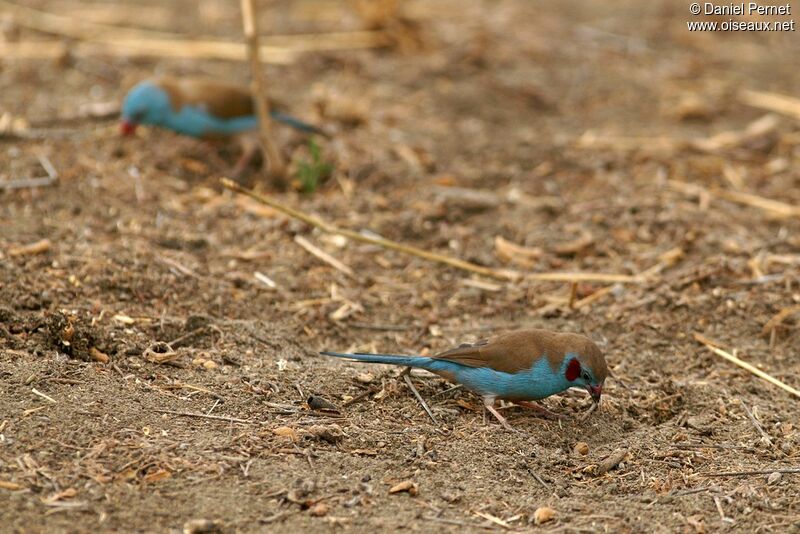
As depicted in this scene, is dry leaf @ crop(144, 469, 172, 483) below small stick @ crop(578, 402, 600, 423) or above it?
above

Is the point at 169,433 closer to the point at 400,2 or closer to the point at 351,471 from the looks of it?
the point at 351,471

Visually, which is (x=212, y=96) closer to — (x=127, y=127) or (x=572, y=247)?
(x=127, y=127)

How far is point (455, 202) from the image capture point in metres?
6.64

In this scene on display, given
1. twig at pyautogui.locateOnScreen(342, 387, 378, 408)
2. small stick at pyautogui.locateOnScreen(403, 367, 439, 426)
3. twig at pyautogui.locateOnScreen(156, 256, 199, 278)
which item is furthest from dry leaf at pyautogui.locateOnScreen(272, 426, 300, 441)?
twig at pyautogui.locateOnScreen(156, 256, 199, 278)

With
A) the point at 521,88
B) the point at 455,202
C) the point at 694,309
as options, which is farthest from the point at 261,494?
the point at 521,88

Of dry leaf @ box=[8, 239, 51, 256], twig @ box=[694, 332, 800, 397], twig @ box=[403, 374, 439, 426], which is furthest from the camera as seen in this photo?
dry leaf @ box=[8, 239, 51, 256]

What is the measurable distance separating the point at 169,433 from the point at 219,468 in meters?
0.31

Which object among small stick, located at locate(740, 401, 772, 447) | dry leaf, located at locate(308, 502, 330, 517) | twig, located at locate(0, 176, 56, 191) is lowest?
small stick, located at locate(740, 401, 772, 447)

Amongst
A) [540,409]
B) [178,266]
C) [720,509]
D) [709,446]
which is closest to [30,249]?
[178,266]

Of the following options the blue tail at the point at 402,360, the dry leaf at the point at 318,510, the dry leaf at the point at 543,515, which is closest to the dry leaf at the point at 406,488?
the dry leaf at the point at 318,510

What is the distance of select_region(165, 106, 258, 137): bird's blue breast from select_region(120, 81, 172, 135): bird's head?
0.08 metres

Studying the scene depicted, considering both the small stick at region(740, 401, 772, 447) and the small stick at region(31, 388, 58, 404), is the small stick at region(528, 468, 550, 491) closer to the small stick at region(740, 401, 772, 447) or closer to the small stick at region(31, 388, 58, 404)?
the small stick at region(740, 401, 772, 447)

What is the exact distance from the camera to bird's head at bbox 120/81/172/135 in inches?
278

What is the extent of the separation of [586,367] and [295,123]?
373 centimetres
